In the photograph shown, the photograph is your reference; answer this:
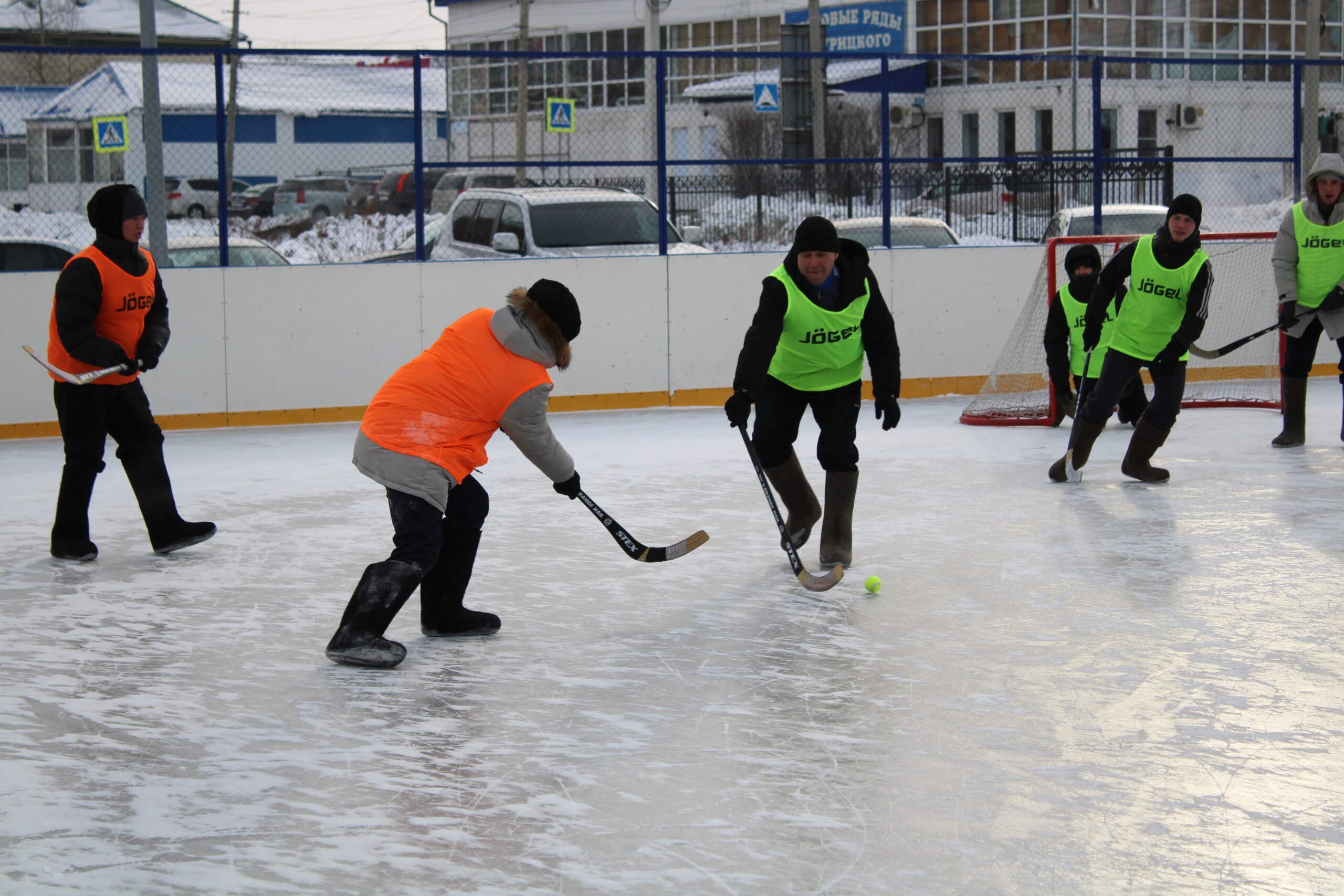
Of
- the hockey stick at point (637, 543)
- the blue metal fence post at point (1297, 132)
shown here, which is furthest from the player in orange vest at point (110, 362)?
the blue metal fence post at point (1297, 132)

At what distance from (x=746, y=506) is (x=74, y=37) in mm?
46652

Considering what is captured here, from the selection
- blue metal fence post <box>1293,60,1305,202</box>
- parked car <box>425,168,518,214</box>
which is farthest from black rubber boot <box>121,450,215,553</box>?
blue metal fence post <box>1293,60,1305,202</box>

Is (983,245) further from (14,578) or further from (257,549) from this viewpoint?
(14,578)

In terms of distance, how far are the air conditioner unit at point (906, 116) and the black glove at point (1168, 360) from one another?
15.1ft

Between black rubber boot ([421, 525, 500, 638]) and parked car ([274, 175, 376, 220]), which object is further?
parked car ([274, 175, 376, 220])

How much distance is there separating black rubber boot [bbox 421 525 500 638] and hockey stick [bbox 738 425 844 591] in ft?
3.51

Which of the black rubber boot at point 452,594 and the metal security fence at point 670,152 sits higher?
the metal security fence at point 670,152

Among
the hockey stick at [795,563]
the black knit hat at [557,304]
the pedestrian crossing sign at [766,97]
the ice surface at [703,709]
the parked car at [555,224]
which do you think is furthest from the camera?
the pedestrian crossing sign at [766,97]

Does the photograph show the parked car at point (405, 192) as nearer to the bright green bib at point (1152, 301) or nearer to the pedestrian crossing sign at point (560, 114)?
the pedestrian crossing sign at point (560, 114)

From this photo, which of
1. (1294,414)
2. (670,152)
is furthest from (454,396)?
(670,152)

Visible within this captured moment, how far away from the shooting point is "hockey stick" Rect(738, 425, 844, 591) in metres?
5.05

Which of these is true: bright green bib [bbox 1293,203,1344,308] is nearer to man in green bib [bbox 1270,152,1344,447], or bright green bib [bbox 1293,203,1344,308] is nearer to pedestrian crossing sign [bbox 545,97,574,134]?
man in green bib [bbox 1270,152,1344,447]

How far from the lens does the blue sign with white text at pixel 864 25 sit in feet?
121

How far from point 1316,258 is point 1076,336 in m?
1.28
